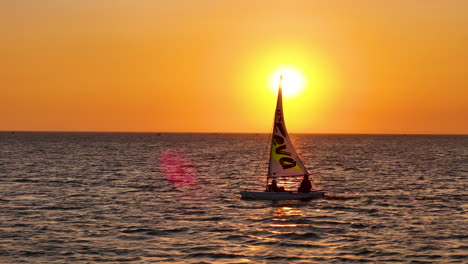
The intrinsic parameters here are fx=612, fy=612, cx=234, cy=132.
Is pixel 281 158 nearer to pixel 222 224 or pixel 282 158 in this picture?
pixel 282 158

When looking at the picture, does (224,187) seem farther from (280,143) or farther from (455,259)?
(455,259)

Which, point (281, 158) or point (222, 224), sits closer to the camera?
point (222, 224)

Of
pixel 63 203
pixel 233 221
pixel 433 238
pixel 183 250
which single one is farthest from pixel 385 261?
pixel 63 203

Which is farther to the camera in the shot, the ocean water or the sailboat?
the sailboat

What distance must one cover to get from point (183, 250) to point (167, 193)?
98.0ft

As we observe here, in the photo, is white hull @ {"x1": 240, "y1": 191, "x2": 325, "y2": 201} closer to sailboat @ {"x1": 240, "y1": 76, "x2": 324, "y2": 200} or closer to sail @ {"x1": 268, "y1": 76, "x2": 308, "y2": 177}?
sailboat @ {"x1": 240, "y1": 76, "x2": 324, "y2": 200}

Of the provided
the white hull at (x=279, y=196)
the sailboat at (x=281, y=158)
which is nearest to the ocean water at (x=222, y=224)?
the white hull at (x=279, y=196)

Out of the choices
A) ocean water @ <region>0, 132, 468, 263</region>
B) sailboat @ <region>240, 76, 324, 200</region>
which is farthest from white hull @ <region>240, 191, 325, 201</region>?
sailboat @ <region>240, 76, 324, 200</region>

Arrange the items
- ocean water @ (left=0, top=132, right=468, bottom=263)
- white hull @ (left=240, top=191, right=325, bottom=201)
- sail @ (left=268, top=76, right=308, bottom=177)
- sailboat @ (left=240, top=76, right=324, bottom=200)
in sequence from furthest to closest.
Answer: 1. sail @ (left=268, top=76, right=308, bottom=177)
2. sailboat @ (left=240, top=76, right=324, bottom=200)
3. white hull @ (left=240, top=191, right=325, bottom=201)
4. ocean water @ (left=0, top=132, right=468, bottom=263)

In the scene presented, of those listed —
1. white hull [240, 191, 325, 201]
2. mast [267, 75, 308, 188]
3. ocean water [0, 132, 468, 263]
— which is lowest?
ocean water [0, 132, 468, 263]

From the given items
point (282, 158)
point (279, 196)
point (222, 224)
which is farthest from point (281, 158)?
point (222, 224)

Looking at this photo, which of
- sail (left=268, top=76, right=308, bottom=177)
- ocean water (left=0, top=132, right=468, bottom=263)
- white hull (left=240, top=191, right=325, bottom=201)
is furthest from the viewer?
sail (left=268, top=76, right=308, bottom=177)

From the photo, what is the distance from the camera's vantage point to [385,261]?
31.8m

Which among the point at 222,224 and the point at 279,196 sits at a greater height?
the point at 279,196
